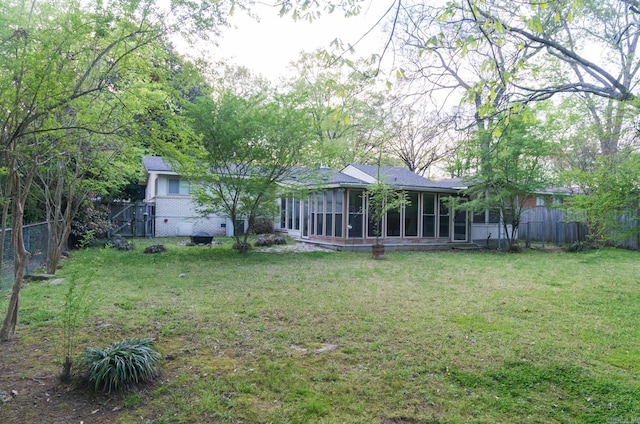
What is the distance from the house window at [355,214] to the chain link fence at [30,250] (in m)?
8.64

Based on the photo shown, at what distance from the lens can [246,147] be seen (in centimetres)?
1091

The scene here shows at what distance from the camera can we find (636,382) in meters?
3.21

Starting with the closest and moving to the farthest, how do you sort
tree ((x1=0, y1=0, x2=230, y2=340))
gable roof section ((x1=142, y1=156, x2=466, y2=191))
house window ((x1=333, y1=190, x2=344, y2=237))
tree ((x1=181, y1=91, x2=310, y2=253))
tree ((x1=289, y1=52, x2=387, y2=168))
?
tree ((x1=0, y1=0, x2=230, y2=340))
tree ((x1=289, y1=52, x2=387, y2=168))
tree ((x1=181, y1=91, x2=310, y2=253))
gable roof section ((x1=142, y1=156, x2=466, y2=191))
house window ((x1=333, y1=190, x2=344, y2=237))

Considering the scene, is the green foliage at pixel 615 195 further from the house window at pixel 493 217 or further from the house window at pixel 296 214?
the house window at pixel 296 214

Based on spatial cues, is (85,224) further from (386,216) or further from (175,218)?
(386,216)

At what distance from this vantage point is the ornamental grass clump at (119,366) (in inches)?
117

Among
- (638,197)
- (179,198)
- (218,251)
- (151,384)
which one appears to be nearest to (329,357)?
(151,384)

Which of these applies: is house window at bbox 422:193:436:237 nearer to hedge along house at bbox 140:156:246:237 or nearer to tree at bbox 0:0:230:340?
hedge along house at bbox 140:156:246:237

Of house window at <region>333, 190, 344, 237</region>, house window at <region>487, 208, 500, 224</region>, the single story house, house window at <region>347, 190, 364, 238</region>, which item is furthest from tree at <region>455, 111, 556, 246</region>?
house window at <region>333, 190, 344, 237</region>

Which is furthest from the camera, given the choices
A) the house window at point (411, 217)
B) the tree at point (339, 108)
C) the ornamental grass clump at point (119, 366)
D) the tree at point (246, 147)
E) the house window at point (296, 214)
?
the house window at point (296, 214)

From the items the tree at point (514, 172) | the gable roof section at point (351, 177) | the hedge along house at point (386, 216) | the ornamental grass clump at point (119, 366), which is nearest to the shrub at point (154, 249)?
the gable roof section at point (351, 177)

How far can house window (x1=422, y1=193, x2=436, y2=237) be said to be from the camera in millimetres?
14758

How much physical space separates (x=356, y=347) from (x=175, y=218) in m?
15.4

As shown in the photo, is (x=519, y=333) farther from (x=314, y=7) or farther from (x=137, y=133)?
(x=137, y=133)
